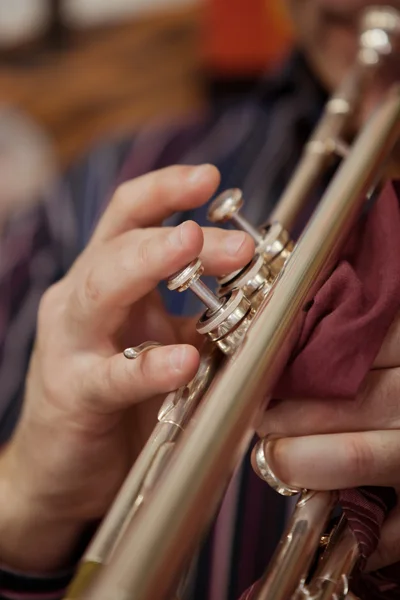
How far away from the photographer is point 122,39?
2186 mm

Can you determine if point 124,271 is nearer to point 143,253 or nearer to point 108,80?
point 143,253

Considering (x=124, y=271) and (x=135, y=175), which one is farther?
(x=135, y=175)

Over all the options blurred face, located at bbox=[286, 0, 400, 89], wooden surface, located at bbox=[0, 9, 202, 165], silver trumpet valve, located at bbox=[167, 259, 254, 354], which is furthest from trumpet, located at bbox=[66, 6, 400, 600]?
wooden surface, located at bbox=[0, 9, 202, 165]

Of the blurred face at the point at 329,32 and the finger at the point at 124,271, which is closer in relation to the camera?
the finger at the point at 124,271

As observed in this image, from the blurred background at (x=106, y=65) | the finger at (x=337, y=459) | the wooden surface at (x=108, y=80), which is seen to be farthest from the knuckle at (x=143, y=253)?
the wooden surface at (x=108, y=80)

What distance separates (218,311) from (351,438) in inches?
3.4

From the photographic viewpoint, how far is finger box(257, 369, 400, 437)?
1.13ft

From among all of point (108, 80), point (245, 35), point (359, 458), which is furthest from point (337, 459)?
point (108, 80)

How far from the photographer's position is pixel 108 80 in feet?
6.42

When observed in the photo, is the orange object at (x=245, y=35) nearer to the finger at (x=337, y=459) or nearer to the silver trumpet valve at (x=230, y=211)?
the silver trumpet valve at (x=230, y=211)

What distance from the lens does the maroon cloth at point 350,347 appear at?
0.34m

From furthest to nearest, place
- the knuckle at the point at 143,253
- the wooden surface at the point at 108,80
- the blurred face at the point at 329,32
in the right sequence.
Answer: the wooden surface at the point at 108,80
the blurred face at the point at 329,32
the knuckle at the point at 143,253

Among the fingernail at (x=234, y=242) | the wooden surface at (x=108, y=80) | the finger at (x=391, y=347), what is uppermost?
the fingernail at (x=234, y=242)

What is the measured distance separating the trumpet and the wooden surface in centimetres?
134
